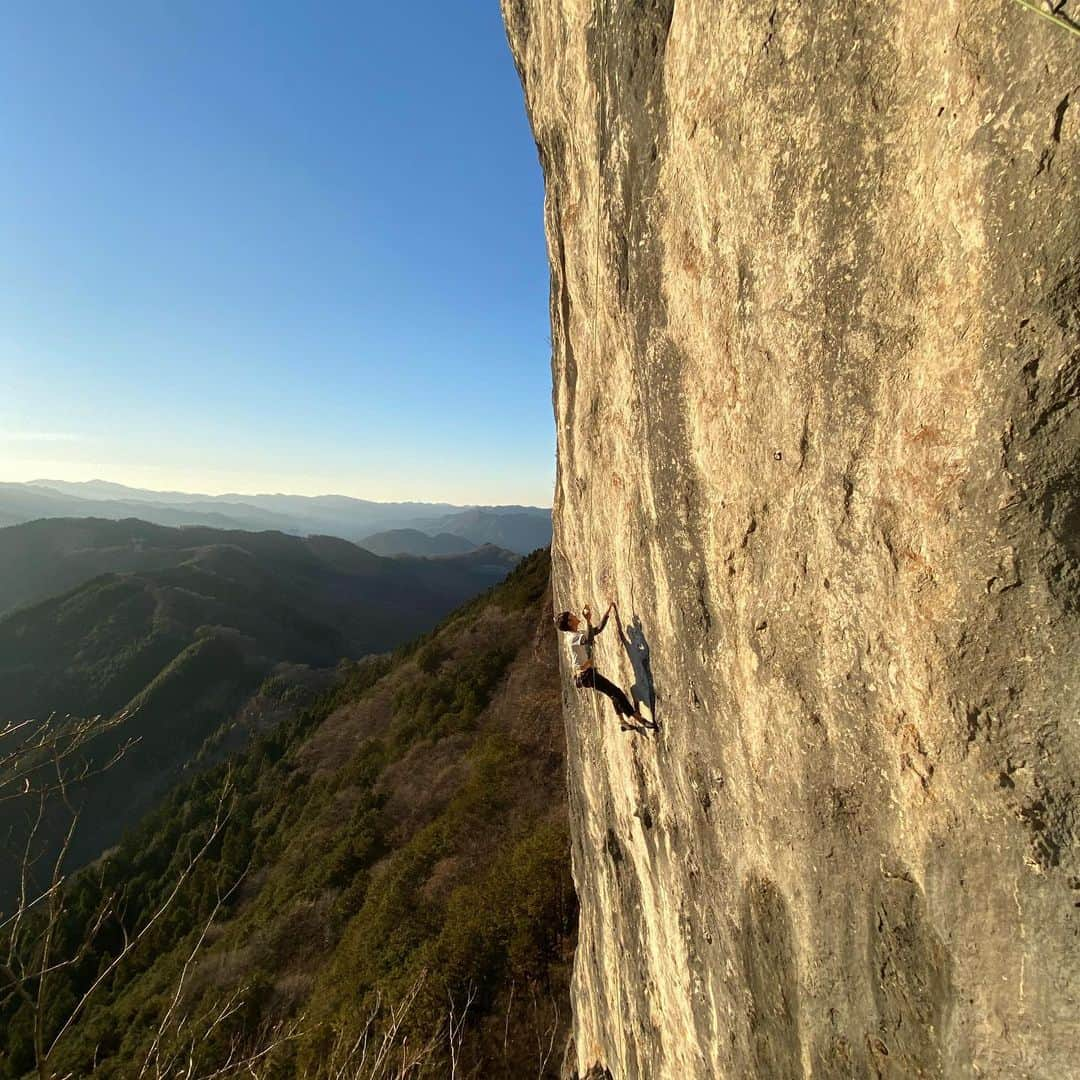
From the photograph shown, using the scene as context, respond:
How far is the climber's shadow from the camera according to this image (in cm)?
581

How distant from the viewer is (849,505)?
349cm

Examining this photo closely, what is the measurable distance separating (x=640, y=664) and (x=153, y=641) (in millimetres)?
113806

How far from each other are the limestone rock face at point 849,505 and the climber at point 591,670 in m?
0.30

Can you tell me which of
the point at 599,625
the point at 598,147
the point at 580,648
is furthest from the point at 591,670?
the point at 598,147

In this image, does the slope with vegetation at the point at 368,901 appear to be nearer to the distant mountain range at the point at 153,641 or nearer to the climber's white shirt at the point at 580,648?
the climber's white shirt at the point at 580,648

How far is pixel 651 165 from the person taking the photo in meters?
4.76

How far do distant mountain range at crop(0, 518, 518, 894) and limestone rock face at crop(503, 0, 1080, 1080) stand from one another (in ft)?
258

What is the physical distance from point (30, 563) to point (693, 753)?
208m

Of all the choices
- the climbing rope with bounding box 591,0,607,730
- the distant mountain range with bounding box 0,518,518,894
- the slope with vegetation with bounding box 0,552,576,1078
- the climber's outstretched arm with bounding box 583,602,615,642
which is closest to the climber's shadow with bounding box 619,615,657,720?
the climber's outstretched arm with bounding box 583,602,615,642

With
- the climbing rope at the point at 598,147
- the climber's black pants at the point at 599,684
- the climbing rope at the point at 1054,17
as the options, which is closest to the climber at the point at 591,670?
the climber's black pants at the point at 599,684

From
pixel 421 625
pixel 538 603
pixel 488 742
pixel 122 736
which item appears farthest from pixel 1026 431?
pixel 421 625

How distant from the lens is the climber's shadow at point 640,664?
5812 mm

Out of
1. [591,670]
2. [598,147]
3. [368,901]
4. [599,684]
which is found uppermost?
[598,147]

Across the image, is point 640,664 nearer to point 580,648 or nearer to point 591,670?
point 591,670
